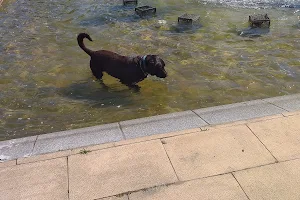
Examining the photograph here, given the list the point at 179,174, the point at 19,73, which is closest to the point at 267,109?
the point at 179,174

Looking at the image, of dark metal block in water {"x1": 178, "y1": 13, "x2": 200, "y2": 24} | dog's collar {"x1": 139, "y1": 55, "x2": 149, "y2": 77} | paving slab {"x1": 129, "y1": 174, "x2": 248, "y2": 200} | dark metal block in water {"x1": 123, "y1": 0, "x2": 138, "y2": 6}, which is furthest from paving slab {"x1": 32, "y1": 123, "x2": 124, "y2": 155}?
dark metal block in water {"x1": 123, "y1": 0, "x2": 138, "y2": 6}

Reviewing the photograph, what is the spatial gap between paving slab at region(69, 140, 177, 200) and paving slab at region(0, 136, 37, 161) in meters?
0.62

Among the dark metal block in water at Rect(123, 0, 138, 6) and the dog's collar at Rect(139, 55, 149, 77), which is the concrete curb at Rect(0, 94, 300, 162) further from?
the dark metal block in water at Rect(123, 0, 138, 6)

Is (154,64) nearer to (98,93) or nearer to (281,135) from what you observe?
(98,93)

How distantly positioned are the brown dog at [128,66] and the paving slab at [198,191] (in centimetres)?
273

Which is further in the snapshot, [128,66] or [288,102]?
[128,66]

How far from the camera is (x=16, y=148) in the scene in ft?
Result: 12.7

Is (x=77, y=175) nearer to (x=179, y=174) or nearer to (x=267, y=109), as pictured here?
(x=179, y=174)

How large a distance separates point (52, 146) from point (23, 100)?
2.40 meters

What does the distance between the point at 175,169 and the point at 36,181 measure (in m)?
1.52

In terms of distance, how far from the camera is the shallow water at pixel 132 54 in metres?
5.54

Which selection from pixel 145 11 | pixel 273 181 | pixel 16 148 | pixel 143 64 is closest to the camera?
pixel 273 181

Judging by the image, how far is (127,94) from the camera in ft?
19.8

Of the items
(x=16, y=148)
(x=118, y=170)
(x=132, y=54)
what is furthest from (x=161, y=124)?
(x=132, y=54)
